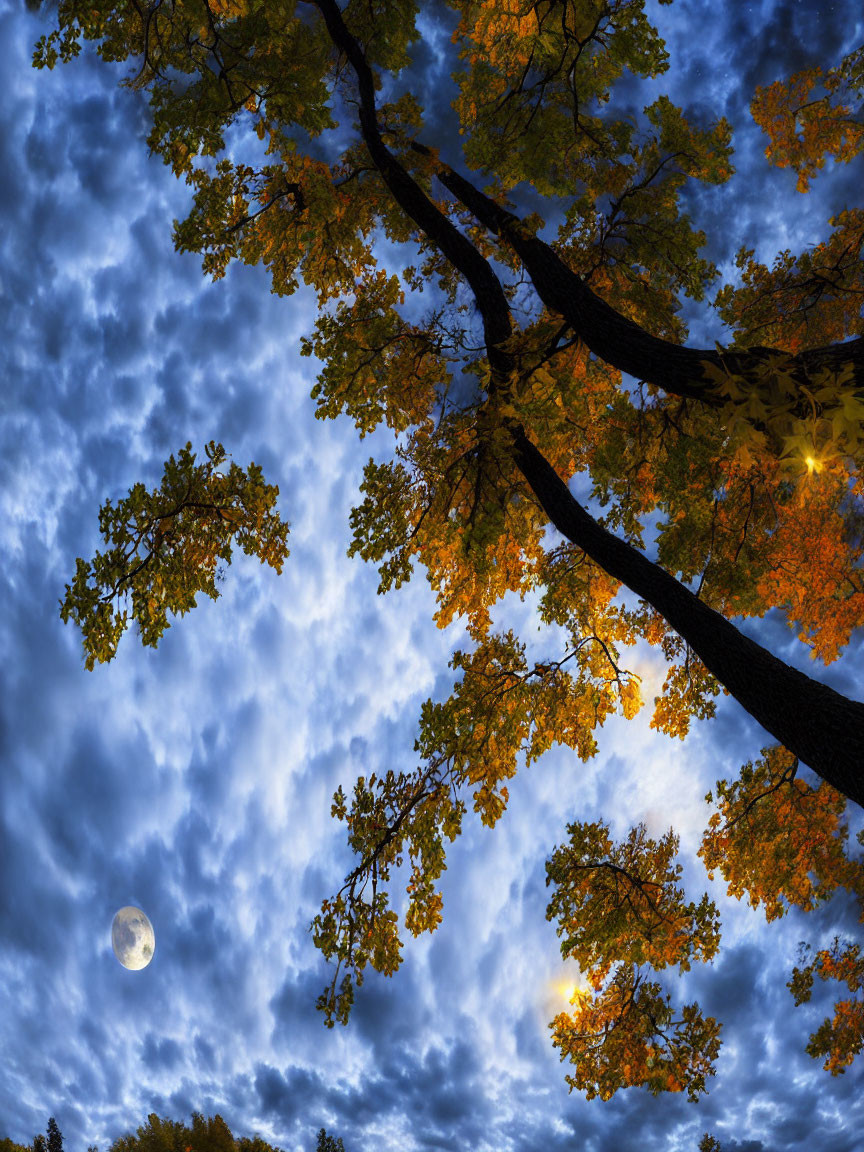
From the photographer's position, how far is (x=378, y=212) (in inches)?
319

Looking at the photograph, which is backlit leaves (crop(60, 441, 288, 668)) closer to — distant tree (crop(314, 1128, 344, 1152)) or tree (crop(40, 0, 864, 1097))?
tree (crop(40, 0, 864, 1097))

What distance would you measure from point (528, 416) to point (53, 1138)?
52.0 metres

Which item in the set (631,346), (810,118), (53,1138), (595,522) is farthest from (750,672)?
(53,1138)

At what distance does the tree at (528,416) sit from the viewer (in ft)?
18.2

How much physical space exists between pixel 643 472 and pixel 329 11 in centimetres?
575

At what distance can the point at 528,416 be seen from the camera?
492cm

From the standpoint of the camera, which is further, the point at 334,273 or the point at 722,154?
the point at 334,273

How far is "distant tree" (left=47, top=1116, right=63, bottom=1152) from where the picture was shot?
3678 centimetres

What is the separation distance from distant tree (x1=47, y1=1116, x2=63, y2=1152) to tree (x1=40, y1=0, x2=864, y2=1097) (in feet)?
148

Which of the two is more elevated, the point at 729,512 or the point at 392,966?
the point at 729,512

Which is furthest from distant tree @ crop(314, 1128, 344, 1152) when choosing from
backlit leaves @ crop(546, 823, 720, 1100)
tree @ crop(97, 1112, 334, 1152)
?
backlit leaves @ crop(546, 823, 720, 1100)

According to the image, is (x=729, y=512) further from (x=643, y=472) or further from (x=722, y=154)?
(x=722, y=154)

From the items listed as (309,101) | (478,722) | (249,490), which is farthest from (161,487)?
(478,722)

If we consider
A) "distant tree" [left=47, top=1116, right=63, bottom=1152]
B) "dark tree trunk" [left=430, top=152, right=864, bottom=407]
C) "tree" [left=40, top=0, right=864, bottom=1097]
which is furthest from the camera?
"distant tree" [left=47, top=1116, right=63, bottom=1152]
